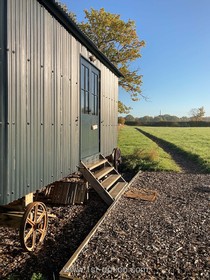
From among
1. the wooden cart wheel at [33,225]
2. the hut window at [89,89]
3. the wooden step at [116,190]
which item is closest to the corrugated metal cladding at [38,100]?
the wooden cart wheel at [33,225]

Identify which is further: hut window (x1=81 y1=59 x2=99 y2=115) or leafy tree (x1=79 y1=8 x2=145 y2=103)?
leafy tree (x1=79 y1=8 x2=145 y2=103)

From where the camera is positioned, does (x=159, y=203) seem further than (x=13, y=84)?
Yes

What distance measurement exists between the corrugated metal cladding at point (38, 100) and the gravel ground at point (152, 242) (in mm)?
1400

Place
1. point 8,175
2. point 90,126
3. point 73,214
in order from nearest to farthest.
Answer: point 8,175
point 73,214
point 90,126

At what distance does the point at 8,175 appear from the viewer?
3.78 meters

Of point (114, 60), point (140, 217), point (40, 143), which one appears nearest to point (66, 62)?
point (40, 143)

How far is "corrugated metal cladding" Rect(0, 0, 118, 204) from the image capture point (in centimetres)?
382

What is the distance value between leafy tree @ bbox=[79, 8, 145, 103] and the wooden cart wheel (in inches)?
801

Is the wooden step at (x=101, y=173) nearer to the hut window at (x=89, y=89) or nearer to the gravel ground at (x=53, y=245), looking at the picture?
the gravel ground at (x=53, y=245)

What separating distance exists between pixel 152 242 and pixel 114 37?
21.6 meters

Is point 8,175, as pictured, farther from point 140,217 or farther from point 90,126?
point 90,126

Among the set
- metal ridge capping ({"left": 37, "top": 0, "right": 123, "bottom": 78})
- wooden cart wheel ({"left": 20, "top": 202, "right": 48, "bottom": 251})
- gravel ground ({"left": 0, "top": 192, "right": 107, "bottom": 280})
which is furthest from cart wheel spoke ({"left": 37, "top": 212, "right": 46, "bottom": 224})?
metal ridge capping ({"left": 37, "top": 0, "right": 123, "bottom": 78})

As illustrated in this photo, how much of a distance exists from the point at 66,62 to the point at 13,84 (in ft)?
7.19

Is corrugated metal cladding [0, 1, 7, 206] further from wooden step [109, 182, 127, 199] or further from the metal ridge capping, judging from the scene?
wooden step [109, 182, 127, 199]
